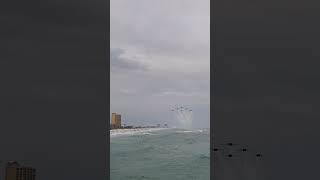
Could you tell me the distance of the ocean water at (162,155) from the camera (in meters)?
13.4

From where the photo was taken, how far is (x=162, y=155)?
15.6 meters
